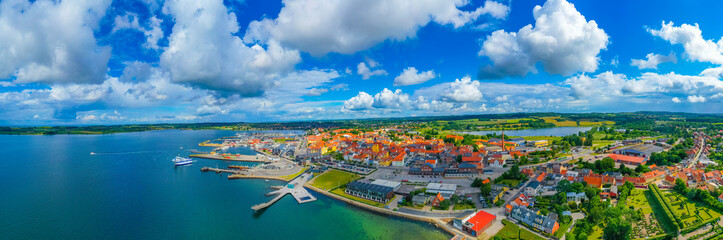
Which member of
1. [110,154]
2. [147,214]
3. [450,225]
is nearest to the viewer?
[450,225]

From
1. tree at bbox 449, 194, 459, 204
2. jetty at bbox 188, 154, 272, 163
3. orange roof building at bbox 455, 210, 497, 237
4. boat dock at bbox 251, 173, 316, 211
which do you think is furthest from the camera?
jetty at bbox 188, 154, 272, 163

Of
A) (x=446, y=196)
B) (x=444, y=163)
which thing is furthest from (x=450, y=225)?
(x=444, y=163)

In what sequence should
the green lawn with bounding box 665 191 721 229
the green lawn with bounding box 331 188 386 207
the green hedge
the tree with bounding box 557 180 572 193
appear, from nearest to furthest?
the green hedge, the green lawn with bounding box 665 191 721 229, the tree with bounding box 557 180 572 193, the green lawn with bounding box 331 188 386 207

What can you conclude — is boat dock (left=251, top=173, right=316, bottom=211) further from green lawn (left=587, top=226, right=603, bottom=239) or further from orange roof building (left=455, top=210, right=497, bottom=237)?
green lawn (left=587, top=226, right=603, bottom=239)

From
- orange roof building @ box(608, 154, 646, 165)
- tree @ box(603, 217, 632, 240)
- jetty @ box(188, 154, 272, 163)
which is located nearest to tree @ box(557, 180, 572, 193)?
tree @ box(603, 217, 632, 240)

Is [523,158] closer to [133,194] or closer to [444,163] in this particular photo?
[444,163]

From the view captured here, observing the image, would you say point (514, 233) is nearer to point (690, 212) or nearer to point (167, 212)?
point (690, 212)
